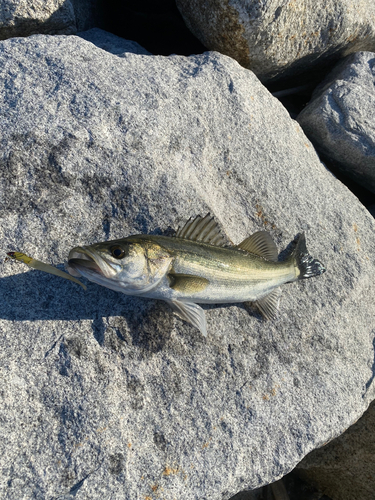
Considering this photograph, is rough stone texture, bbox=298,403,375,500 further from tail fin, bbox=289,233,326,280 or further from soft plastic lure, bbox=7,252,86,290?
soft plastic lure, bbox=7,252,86,290

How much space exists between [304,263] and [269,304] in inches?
25.0

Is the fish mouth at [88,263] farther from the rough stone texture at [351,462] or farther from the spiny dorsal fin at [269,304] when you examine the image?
the rough stone texture at [351,462]

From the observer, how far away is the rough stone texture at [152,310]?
11.0 ft

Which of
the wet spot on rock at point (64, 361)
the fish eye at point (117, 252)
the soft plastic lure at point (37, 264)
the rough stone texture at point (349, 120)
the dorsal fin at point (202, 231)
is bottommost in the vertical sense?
the wet spot on rock at point (64, 361)

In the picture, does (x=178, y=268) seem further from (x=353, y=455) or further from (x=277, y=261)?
(x=353, y=455)

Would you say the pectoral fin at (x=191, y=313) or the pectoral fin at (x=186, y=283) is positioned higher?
the pectoral fin at (x=186, y=283)

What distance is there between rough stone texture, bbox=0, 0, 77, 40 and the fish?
10.1ft

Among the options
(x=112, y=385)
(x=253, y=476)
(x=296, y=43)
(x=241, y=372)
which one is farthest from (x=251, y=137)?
(x=253, y=476)

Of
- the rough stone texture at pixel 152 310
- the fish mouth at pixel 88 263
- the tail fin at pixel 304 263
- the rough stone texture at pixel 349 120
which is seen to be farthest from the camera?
the rough stone texture at pixel 349 120

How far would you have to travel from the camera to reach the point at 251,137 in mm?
4789

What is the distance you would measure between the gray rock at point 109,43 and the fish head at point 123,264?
2.90 meters

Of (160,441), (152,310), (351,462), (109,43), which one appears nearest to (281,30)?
(109,43)

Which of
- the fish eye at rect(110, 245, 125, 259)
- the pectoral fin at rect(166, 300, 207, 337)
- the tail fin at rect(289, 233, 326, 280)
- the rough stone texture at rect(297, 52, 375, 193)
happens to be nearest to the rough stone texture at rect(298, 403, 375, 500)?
the tail fin at rect(289, 233, 326, 280)

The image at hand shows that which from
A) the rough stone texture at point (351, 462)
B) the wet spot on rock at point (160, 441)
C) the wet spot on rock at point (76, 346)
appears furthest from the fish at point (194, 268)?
the rough stone texture at point (351, 462)
